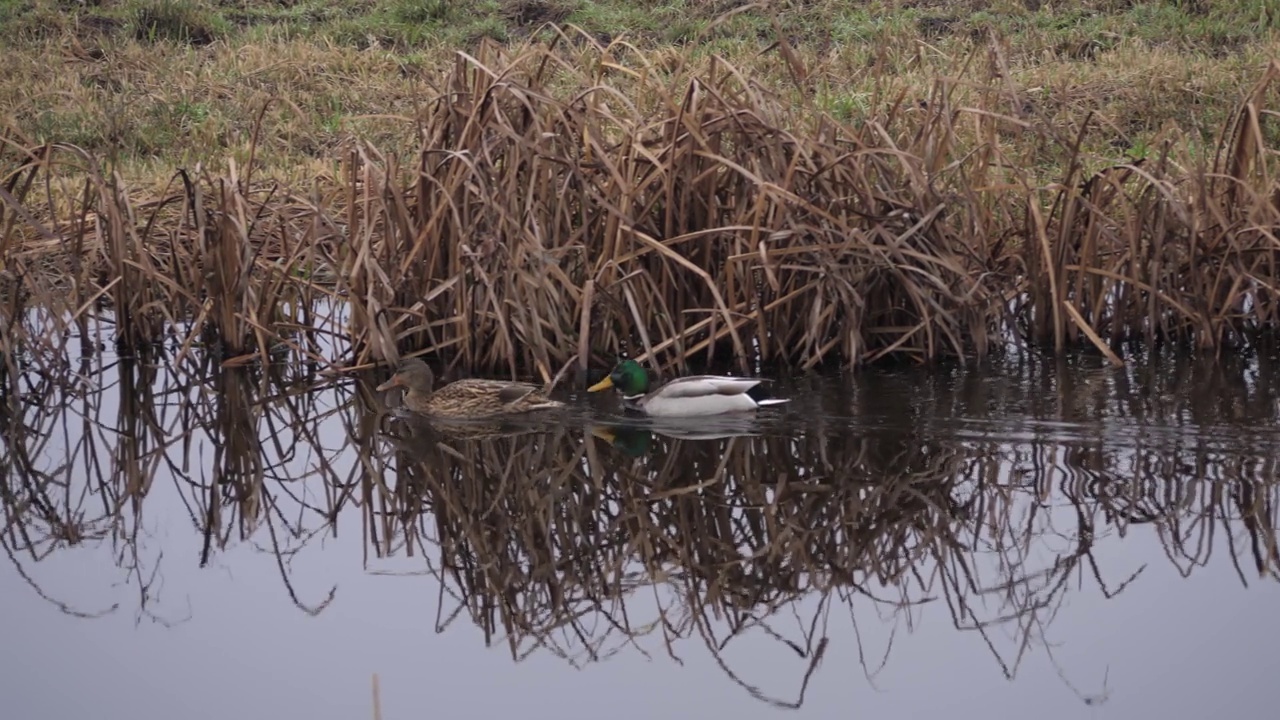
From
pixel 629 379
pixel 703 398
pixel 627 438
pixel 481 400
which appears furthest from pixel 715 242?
pixel 481 400

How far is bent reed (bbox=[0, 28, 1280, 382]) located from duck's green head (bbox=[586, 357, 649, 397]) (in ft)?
0.72

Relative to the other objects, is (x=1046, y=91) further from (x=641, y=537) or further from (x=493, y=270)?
(x=641, y=537)

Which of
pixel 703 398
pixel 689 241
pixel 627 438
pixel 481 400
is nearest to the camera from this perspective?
pixel 703 398

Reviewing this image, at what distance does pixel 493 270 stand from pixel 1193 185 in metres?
3.27

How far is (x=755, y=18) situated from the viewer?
15.1 m

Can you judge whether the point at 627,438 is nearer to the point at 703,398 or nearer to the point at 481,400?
the point at 703,398

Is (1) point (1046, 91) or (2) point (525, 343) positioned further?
(1) point (1046, 91)

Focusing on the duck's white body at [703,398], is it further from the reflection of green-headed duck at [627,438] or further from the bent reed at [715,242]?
the bent reed at [715,242]

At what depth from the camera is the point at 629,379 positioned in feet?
26.2

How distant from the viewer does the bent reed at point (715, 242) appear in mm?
8086

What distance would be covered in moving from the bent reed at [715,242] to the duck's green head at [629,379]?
22 centimetres

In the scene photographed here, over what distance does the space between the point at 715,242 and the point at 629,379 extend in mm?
911

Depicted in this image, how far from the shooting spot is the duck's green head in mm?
7969

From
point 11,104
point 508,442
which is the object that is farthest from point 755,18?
point 508,442
